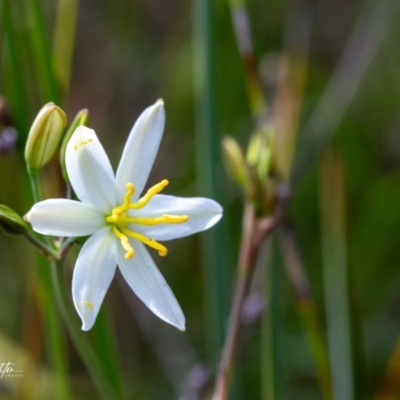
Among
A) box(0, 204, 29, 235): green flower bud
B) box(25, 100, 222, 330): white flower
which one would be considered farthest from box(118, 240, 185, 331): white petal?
box(0, 204, 29, 235): green flower bud

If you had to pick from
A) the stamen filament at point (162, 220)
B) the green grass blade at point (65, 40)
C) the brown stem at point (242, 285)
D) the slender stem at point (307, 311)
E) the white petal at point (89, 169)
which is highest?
the green grass blade at point (65, 40)

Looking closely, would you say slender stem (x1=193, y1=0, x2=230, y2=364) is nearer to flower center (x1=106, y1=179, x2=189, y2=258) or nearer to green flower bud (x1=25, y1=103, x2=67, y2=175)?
flower center (x1=106, y1=179, x2=189, y2=258)

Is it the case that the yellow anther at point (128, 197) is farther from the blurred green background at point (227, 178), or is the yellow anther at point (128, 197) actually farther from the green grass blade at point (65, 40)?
the green grass blade at point (65, 40)

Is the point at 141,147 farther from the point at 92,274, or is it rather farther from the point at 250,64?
the point at 250,64

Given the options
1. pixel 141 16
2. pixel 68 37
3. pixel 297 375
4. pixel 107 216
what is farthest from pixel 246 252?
pixel 141 16

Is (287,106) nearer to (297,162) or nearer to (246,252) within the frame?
(297,162)

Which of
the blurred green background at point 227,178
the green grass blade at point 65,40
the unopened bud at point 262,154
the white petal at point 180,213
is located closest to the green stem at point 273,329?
the blurred green background at point 227,178

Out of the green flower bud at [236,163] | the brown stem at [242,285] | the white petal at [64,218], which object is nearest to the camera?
the white petal at [64,218]

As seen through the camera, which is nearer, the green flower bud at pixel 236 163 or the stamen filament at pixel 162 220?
the stamen filament at pixel 162 220
